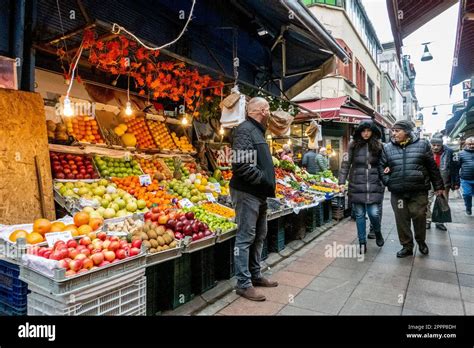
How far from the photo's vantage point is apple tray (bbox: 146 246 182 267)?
3.29 m

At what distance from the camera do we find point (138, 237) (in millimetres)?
3469

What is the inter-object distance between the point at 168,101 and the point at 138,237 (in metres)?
5.44

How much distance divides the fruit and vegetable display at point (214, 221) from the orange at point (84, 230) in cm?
155

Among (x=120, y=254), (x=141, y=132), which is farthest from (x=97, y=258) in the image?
(x=141, y=132)

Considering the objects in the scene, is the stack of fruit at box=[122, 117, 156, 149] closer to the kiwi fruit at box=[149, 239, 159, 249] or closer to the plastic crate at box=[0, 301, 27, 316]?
the kiwi fruit at box=[149, 239, 159, 249]

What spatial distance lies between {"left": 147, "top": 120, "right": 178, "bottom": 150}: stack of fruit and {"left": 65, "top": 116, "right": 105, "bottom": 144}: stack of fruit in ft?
4.41

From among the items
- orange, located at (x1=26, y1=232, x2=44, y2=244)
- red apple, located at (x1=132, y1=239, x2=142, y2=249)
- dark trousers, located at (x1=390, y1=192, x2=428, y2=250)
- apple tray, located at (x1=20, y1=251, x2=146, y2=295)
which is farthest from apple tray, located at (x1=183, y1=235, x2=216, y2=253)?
dark trousers, located at (x1=390, y1=192, x2=428, y2=250)

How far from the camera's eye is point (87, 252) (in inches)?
115

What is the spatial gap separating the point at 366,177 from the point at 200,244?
11.2 feet

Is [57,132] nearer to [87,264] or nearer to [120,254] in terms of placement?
[120,254]

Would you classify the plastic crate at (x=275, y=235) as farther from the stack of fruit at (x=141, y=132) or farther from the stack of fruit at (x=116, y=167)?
the stack of fruit at (x=141, y=132)

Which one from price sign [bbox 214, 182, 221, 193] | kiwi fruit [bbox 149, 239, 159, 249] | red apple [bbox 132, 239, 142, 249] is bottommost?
kiwi fruit [bbox 149, 239, 159, 249]

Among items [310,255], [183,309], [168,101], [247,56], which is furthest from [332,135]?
[183,309]
